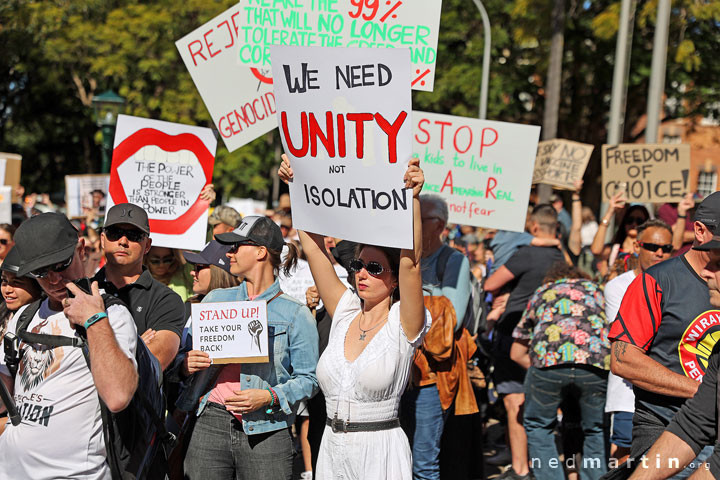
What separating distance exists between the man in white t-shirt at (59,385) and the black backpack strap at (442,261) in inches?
96.3

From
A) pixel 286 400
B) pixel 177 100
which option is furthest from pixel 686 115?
pixel 286 400

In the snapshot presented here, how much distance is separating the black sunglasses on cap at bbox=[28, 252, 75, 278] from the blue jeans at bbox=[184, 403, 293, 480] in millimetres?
1299

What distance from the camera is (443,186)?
6.97 metres

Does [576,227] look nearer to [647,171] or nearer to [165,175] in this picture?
[647,171]

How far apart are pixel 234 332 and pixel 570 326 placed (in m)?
2.55

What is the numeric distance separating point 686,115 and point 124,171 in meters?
24.7

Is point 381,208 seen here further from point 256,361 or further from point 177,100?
point 177,100

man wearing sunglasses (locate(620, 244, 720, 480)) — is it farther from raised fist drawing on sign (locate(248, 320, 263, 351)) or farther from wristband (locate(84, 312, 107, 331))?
wristband (locate(84, 312, 107, 331))

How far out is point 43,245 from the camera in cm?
321

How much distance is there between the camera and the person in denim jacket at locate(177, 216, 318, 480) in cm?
418

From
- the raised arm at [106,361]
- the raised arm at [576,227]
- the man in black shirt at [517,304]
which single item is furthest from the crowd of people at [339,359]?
the raised arm at [576,227]

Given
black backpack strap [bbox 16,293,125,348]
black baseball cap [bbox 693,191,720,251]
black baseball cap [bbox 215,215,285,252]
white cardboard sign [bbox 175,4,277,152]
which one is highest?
white cardboard sign [bbox 175,4,277,152]

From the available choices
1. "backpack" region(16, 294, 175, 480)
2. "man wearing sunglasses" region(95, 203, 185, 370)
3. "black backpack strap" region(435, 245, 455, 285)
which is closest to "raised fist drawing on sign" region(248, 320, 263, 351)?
"man wearing sunglasses" region(95, 203, 185, 370)

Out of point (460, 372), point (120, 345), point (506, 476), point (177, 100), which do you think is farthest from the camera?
point (177, 100)
